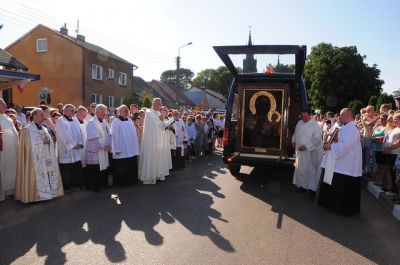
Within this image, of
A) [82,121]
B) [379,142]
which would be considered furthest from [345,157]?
[82,121]

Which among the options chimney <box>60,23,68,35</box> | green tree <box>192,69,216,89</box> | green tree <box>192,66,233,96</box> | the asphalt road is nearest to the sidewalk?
the asphalt road

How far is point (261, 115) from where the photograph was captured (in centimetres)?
1114

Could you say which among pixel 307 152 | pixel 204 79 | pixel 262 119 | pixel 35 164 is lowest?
pixel 35 164

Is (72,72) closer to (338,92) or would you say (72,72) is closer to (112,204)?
(112,204)

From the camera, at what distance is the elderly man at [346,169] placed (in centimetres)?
697

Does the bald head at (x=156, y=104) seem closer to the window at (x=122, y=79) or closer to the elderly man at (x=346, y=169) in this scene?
the elderly man at (x=346, y=169)

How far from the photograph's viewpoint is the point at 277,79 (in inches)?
404

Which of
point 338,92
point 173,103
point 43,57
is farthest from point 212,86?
point 43,57

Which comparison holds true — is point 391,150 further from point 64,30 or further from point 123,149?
point 64,30

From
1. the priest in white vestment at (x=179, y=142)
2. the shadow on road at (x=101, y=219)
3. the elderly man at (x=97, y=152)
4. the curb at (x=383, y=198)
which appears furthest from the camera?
the priest in white vestment at (x=179, y=142)

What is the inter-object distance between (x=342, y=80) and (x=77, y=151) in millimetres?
53330

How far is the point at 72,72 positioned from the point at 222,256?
110 ft

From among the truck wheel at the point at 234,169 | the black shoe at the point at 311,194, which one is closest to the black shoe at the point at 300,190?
the black shoe at the point at 311,194

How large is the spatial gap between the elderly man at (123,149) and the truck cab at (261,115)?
2.42 meters
